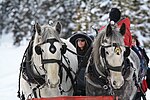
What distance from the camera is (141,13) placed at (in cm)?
2164

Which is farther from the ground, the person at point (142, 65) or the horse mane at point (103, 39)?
the horse mane at point (103, 39)

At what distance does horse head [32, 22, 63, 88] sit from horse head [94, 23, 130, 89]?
0.60m

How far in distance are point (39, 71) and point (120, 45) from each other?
4.52 feet

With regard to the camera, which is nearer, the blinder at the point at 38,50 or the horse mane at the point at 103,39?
the horse mane at the point at 103,39

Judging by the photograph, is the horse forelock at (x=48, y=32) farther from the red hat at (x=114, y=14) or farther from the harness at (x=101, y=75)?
the red hat at (x=114, y=14)

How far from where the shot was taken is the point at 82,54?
23.1 ft

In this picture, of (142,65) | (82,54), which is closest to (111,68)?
(82,54)

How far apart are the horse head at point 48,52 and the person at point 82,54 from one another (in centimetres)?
97

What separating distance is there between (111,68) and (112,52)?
0.72 feet

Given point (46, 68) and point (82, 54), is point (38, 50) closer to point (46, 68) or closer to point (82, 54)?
point (46, 68)

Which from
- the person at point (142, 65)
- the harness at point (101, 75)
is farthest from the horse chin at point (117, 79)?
the person at point (142, 65)

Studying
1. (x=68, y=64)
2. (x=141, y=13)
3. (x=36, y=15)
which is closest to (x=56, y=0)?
(x=36, y=15)

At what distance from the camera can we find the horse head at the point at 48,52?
5297mm

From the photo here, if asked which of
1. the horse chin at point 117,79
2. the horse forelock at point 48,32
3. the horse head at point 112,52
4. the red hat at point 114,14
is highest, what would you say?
the red hat at point 114,14
